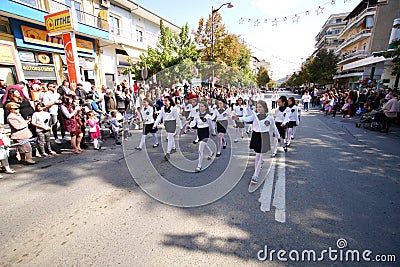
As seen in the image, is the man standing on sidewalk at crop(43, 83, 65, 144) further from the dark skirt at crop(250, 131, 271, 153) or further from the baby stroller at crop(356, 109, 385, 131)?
the baby stroller at crop(356, 109, 385, 131)

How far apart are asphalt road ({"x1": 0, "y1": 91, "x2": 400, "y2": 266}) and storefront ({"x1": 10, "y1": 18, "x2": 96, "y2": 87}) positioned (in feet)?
27.8

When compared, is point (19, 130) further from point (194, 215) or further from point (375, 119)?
point (375, 119)

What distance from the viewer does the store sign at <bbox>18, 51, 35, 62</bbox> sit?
10000 millimetres

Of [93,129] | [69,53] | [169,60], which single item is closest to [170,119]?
[93,129]

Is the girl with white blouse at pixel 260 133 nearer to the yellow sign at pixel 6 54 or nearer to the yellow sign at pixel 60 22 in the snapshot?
the yellow sign at pixel 60 22

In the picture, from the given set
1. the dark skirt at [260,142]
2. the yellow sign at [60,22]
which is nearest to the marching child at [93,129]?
the yellow sign at [60,22]

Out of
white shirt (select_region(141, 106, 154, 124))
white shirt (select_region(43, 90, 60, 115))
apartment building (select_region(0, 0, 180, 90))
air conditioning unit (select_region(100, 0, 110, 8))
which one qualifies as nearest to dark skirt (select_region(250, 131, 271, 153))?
white shirt (select_region(141, 106, 154, 124))

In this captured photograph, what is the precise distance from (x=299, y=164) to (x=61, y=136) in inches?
326

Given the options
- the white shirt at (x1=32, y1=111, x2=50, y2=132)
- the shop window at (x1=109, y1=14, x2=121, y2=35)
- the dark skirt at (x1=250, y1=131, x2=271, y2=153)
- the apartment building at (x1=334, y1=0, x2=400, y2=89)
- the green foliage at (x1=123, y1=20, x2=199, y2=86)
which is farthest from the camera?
the apartment building at (x1=334, y1=0, x2=400, y2=89)

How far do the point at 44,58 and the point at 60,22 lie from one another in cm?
436

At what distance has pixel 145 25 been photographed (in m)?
20.3

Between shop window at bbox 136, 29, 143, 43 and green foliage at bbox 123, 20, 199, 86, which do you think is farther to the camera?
shop window at bbox 136, 29, 143, 43

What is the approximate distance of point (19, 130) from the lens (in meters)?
5.02

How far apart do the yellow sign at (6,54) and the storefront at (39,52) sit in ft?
1.40
